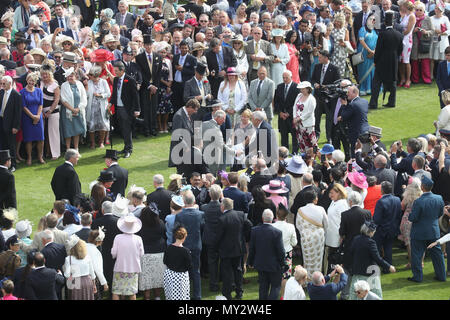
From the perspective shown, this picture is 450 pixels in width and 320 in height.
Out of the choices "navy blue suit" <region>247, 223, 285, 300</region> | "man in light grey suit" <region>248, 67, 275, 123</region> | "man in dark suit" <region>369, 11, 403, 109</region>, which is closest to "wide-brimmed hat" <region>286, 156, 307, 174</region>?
"navy blue suit" <region>247, 223, 285, 300</region>

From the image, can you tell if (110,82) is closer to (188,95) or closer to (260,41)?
(188,95)

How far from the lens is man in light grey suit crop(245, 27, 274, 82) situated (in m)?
18.4

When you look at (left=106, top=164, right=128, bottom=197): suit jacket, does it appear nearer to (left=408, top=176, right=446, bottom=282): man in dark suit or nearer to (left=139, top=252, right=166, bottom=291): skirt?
(left=139, top=252, right=166, bottom=291): skirt

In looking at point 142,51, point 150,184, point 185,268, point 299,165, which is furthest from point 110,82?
point 185,268

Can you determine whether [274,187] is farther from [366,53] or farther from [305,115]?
[366,53]

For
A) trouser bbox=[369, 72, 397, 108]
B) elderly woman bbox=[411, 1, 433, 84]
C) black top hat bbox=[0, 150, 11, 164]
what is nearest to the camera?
black top hat bbox=[0, 150, 11, 164]

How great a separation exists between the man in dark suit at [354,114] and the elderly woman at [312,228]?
3789 mm

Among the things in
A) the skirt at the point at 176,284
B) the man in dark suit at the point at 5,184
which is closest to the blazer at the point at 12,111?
the man in dark suit at the point at 5,184

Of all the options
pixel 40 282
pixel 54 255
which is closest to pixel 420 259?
pixel 54 255

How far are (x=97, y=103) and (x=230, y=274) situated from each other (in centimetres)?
619

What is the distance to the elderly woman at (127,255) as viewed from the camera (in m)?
11.7

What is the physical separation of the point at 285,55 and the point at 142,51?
3044mm

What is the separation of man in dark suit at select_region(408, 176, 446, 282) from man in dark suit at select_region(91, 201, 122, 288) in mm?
4155

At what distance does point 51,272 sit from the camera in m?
10.7
